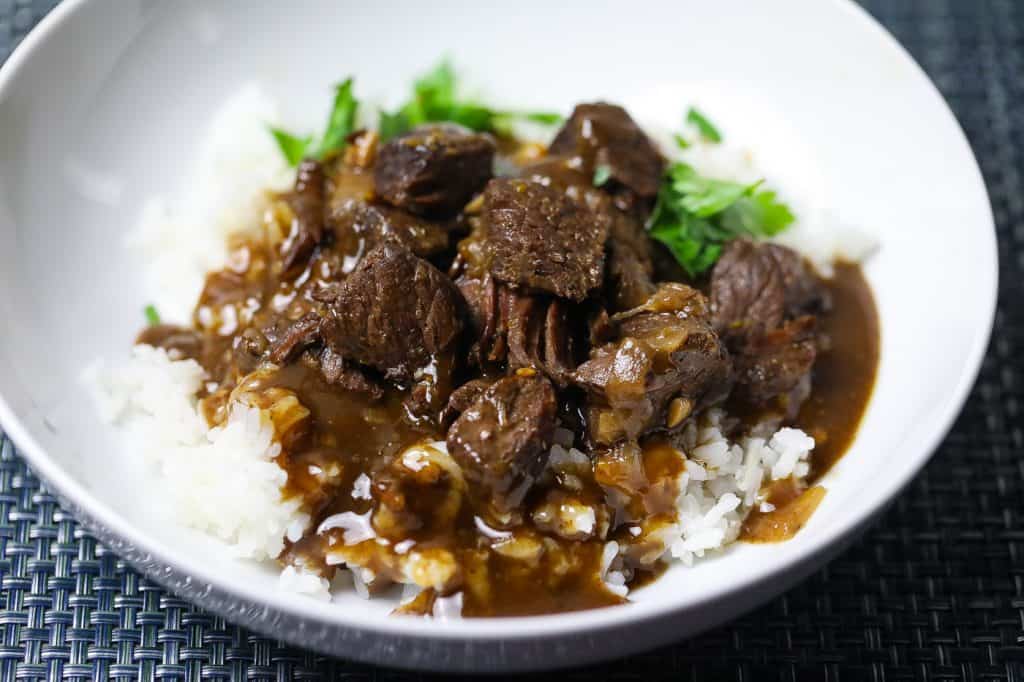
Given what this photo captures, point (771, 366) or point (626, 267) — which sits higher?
point (626, 267)

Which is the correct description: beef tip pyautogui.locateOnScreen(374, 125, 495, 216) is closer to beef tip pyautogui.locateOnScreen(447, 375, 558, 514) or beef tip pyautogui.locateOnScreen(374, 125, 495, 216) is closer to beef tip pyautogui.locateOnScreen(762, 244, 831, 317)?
beef tip pyautogui.locateOnScreen(447, 375, 558, 514)

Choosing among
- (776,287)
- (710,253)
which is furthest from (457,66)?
(776,287)

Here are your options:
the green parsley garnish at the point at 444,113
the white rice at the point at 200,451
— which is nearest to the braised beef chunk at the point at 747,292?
the green parsley garnish at the point at 444,113

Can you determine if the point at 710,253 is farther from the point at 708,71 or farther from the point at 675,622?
the point at 675,622

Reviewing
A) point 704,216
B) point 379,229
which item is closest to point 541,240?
point 379,229

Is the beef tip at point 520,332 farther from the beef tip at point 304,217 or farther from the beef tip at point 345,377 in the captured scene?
the beef tip at point 304,217

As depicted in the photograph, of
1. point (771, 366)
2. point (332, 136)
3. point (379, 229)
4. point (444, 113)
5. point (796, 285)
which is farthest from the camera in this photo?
point (444, 113)

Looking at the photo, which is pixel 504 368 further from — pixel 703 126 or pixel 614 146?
pixel 703 126
